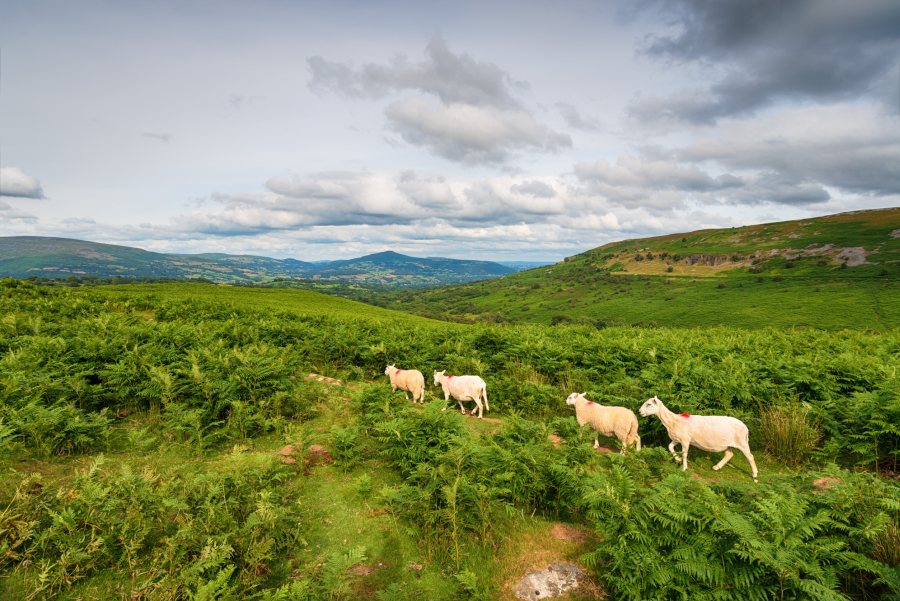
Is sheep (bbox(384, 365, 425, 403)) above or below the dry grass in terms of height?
above

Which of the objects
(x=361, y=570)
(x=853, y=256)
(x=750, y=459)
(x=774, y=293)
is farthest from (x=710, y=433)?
(x=853, y=256)

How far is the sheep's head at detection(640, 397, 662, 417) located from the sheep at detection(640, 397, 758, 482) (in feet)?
0.97

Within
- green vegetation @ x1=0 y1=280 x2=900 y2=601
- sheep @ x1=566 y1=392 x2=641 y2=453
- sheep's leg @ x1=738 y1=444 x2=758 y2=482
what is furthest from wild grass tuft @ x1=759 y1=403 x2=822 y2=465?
sheep @ x1=566 y1=392 x2=641 y2=453

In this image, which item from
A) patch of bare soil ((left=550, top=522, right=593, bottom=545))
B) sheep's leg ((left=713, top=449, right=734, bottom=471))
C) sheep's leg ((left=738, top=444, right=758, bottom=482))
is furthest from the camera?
sheep's leg ((left=713, top=449, right=734, bottom=471))

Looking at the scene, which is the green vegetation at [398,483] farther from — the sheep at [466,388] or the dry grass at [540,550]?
the sheep at [466,388]

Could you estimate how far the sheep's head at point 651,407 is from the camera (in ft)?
33.5

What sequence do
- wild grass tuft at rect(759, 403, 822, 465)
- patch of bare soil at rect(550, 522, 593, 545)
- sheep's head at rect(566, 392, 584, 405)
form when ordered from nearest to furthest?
patch of bare soil at rect(550, 522, 593, 545), wild grass tuft at rect(759, 403, 822, 465), sheep's head at rect(566, 392, 584, 405)

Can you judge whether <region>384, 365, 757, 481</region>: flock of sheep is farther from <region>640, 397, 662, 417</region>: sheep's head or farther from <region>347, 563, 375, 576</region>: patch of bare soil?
<region>347, 563, 375, 576</region>: patch of bare soil

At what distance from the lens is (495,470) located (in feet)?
24.4

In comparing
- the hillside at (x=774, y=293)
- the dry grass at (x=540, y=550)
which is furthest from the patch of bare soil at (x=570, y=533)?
the hillside at (x=774, y=293)

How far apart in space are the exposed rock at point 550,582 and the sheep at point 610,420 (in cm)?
422

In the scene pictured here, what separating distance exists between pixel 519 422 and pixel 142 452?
8982mm

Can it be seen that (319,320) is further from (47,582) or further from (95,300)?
(47,582)

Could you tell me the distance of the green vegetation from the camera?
5.08 meters
